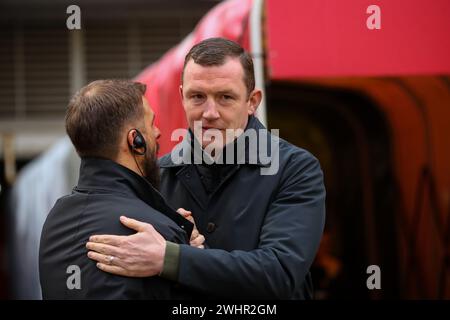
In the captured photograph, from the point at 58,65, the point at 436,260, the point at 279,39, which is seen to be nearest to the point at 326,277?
the point at 436,260

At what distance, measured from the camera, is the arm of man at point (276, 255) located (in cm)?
261

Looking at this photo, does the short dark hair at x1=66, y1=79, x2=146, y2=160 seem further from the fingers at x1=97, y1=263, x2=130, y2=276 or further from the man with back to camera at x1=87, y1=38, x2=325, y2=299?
the fingers at x1=97, y1=263, x2=130, y2=276

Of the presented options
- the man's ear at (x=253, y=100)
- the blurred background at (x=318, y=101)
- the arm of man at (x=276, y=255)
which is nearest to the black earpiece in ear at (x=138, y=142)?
the arm of man at (x=276, y=255)

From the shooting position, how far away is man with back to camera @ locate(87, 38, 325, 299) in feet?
8.48

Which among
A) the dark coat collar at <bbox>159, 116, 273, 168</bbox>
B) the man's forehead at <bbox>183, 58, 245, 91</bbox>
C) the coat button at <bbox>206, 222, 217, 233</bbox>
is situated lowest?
the coat button at <bbox>206, 222, 217, 233</bbox>

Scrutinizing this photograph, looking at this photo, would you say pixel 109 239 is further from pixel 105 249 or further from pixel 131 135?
pixel 131 135

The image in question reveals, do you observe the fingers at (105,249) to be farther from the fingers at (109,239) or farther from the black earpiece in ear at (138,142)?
the black earpiece in ear at (138,142)

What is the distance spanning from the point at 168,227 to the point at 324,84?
5.25 m

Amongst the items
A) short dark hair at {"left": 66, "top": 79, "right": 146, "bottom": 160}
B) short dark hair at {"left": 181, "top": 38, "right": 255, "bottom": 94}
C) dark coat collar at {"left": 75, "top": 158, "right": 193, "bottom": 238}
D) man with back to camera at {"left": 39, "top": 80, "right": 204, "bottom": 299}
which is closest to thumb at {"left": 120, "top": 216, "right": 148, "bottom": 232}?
man with back to camera at {"left": 39, "top": 80, "right": 204, "bottom": 299}

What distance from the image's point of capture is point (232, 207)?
2902 millimetres

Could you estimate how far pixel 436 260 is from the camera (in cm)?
697

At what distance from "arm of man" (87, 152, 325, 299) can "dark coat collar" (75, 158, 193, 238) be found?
168 millimetres

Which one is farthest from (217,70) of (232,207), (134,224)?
(134,224)
